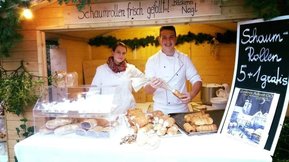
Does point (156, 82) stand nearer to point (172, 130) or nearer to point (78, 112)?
point (172, 130)

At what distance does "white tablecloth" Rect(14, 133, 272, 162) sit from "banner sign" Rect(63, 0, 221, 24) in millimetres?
858

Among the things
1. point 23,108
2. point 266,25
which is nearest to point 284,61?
point 266,25

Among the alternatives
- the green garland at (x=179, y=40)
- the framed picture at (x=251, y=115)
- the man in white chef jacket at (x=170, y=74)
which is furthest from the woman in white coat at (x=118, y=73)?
the green garland at (x=179, y=40)

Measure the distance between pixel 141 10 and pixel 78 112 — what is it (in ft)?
2.81

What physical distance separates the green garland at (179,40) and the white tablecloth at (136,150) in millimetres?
2434

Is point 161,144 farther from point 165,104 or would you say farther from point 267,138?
point 165,104

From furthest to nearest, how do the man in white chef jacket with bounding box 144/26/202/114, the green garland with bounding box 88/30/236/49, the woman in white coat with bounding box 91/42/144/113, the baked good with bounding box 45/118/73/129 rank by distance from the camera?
the green garland with bounding box 88/30/236/49 < the woman in white coat with bounding box 91/42/144/113 < the man in white chef jacket with bounding box 144/26/202/114 < the baked good with bounding box 45/118/73/129

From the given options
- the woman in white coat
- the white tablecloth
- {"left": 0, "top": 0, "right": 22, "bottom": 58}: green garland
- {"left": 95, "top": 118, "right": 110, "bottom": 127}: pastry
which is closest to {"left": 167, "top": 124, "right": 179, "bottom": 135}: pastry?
the white tablecloth

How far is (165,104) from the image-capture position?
2180 mm

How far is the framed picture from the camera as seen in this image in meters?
1.27

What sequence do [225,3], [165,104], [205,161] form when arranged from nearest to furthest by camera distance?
[205,161] → [225,3] → [165,104]

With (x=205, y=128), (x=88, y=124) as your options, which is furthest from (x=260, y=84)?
(x=88, y=124)

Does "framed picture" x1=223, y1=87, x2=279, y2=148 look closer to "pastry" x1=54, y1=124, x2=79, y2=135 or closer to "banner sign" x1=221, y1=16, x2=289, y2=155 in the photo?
"banner sign" x1=221, y1=16, x2=289, y2=155

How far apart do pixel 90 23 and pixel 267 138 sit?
1423 mm
